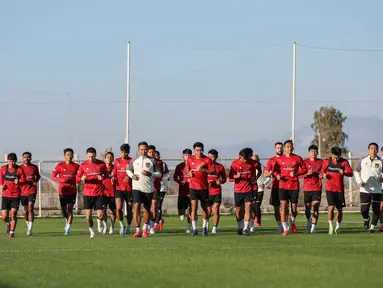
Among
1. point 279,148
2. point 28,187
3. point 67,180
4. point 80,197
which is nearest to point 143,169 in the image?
point 67,180

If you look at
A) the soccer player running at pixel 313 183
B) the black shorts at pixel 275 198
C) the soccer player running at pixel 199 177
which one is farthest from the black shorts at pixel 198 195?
the soccer player running at pixel 313 183

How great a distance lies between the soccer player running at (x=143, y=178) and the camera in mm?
25047

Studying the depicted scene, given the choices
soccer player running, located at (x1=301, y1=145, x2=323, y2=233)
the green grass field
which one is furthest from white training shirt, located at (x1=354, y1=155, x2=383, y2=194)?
the green grass field

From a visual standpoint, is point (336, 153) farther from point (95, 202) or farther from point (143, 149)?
point (95, 202)

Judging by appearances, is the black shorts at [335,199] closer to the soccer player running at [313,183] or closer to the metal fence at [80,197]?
the soccer player running at [313,183]

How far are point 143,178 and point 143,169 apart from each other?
0.24 m

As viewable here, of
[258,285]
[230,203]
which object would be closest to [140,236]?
[258,285]

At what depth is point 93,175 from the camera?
1032 inches

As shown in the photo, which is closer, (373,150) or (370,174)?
(373,150)

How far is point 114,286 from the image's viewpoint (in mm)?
12664

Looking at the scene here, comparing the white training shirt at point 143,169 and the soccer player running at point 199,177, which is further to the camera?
the soccer player running at point 199,177

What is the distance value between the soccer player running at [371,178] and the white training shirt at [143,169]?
573 cm

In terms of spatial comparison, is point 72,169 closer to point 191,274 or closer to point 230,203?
point 191,274

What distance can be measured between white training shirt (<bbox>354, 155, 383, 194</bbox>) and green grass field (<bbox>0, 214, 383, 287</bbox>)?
355cm
